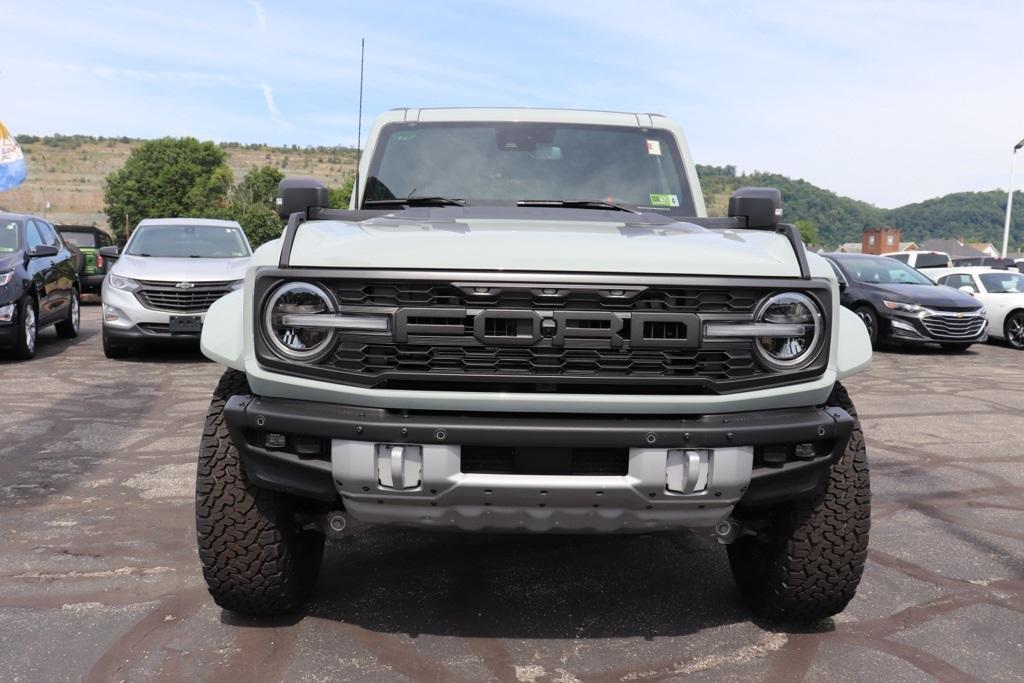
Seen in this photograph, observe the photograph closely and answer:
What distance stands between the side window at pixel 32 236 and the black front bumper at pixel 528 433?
9.34m

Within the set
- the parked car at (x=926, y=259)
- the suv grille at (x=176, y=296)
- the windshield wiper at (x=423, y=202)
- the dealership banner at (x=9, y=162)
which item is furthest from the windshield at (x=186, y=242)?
the parked car at (x=926, y=259)

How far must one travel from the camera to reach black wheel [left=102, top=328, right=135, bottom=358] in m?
10.3

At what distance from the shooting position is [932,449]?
642 cm

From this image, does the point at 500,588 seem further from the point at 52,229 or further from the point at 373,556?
the point at 52,229

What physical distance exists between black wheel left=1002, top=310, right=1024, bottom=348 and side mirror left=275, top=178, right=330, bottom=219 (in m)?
14.1

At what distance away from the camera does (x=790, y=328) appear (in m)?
2.73

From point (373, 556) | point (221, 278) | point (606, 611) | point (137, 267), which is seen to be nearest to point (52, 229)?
point (137, 267)

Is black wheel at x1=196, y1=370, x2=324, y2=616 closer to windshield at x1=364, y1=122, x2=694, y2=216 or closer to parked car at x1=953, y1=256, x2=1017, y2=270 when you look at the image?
windshield at x1=364, y1=122, x2=694, y2=216

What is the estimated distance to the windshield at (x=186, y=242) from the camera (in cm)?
1102

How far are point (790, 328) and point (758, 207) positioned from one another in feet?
2.98

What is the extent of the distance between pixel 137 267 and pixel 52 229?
2.74m

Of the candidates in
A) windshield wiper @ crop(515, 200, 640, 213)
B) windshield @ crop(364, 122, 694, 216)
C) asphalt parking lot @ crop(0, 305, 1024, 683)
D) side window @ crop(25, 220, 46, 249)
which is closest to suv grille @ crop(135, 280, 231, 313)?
side window @ crop(25, 220, 46, 249)

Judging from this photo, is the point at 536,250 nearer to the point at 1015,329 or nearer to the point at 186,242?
the point at 186,242

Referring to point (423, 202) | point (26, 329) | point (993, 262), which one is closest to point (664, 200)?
point (423, 202)
